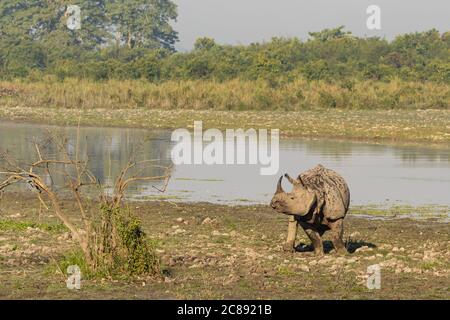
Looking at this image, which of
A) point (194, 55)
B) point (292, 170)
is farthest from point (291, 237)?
point (194, 55)

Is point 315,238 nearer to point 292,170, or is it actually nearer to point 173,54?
point 292,170

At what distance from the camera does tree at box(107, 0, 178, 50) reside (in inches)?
3551

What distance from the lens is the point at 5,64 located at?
65.5 metres

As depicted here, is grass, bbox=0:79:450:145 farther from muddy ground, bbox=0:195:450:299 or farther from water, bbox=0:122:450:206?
muddy ground, bbox=0:195:450:299

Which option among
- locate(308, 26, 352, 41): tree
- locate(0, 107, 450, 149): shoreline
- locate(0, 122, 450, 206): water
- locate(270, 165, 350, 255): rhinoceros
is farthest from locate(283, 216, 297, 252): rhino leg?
locate(308, 26, 352, 41): tree

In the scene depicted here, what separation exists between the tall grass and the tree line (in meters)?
1.75

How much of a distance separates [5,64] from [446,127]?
37.0 m

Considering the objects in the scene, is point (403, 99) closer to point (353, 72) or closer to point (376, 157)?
point (353, 72)

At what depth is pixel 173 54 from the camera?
67.4 m

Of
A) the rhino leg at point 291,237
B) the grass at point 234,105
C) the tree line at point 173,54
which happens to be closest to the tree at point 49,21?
the tree line at point 173,54

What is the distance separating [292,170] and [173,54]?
1779 inches

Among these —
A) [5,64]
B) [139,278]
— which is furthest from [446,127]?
[5,64]

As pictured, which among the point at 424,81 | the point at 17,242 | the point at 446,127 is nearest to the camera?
the point at 17,242

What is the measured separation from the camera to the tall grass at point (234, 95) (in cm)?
4434
